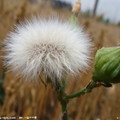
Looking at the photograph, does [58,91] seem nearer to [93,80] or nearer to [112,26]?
[93,80]

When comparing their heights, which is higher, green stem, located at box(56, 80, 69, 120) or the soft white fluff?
the soft white fluff

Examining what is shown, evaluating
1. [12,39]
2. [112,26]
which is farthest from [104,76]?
[112,26]

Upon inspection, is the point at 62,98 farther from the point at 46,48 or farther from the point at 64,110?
the point at 46,48

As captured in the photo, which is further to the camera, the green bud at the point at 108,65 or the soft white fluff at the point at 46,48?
the soft white fluff at the point at 46,48

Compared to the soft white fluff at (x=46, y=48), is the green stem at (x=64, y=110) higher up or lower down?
lower down

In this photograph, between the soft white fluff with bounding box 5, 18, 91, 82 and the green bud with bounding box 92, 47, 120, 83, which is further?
the soft white fluff with bounding box 5, 18, 91, 82

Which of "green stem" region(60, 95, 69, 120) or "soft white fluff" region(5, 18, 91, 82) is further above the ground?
"soft white fluff" region(5, 18, 91, 82)
